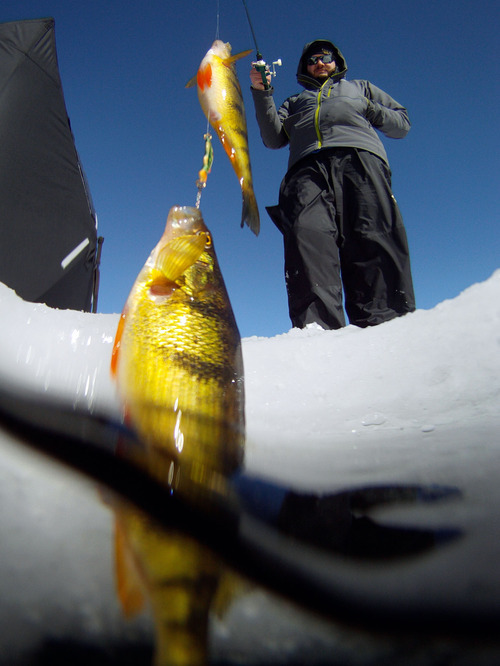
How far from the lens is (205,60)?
1.91 m

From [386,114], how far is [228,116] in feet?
4.17

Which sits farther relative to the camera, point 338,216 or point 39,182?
point 39,182

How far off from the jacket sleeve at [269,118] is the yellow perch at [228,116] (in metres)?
0.32

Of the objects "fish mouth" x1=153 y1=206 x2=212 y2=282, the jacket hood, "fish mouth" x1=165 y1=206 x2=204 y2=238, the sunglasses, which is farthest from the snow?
the sunglasses

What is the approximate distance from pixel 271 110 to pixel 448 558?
2.56 m

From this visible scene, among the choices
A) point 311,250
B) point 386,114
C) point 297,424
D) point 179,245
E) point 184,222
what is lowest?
point 297,424

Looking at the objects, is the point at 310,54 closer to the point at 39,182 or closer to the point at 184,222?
the point at 184,222

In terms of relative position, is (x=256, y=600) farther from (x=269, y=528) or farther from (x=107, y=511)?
(x=107, y=511)

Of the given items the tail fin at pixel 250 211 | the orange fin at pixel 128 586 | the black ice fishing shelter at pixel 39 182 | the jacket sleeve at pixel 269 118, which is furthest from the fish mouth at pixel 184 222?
the black ice fishing shelter at pixel 39 182

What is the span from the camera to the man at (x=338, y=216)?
Answer: 6.38 feet

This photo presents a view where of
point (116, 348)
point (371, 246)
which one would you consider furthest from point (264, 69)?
point (116, 348)

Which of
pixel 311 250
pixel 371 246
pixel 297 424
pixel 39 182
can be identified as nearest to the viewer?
pixel 297 424

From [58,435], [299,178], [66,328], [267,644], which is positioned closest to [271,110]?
[299,178]

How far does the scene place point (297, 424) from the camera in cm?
69
